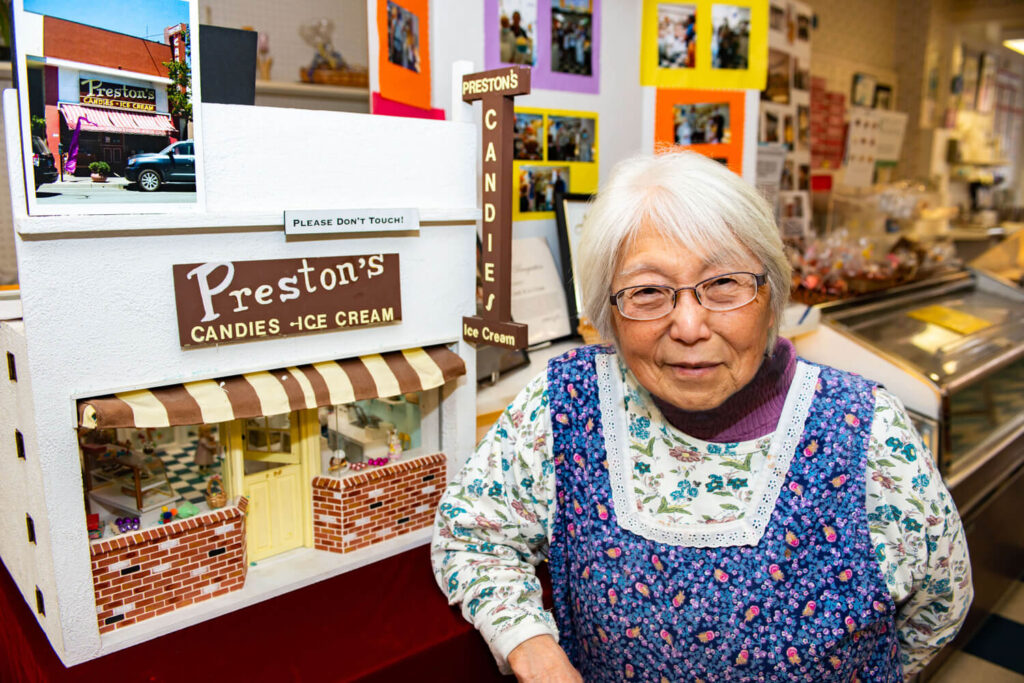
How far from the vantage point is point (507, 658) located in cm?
144

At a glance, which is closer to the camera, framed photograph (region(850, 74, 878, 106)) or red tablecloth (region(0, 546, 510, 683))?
red tablecloth (region(0, 546, 510, 683))

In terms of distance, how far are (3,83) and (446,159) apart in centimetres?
268

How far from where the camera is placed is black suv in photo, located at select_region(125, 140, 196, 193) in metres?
1.34

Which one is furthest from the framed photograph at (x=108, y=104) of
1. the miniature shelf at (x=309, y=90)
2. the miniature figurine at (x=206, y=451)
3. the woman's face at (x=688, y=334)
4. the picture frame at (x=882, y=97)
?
the picture frame at (x=882, y=97)

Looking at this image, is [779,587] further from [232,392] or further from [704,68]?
[704,68]

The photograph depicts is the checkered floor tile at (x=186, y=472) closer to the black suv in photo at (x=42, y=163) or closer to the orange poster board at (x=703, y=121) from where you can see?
the black suv in photo at (x=42, y=163)

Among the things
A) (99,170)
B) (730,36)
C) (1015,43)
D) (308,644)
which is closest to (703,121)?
(730,36)

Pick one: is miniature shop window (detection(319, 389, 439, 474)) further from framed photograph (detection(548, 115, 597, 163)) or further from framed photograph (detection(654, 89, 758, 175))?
framed photograph (detection(654, 89, 758, 175))

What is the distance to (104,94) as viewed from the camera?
1280mm

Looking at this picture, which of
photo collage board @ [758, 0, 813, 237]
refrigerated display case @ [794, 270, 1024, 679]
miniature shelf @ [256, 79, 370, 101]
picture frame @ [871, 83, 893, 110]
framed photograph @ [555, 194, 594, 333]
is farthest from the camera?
picture frame @ [871, 83, 893, 110]

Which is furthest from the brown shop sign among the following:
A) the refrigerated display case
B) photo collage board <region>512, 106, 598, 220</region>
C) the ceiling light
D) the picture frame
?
the ceiling light

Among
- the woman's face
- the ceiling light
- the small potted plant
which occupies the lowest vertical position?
the woman's face

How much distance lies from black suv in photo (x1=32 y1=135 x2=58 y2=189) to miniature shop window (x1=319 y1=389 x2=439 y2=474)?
2.90 ft

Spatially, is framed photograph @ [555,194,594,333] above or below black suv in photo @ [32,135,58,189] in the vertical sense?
below
